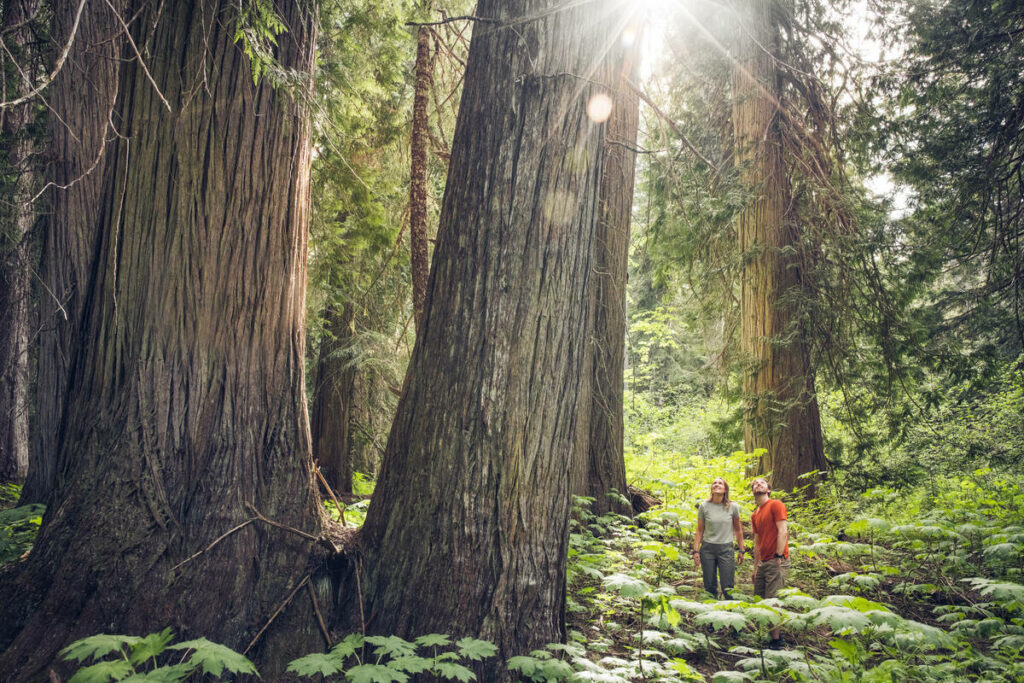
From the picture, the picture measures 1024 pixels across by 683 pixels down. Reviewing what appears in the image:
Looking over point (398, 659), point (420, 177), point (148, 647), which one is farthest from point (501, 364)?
point (420, 177)

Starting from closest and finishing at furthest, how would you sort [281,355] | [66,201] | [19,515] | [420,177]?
[281,355]
[19,515]
[66,201]
[420,177]

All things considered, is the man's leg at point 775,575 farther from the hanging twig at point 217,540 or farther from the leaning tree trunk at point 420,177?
the hanging twig at point 217,540

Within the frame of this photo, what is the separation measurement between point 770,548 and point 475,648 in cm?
354

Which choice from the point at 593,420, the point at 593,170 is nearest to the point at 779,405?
the point at 593,420

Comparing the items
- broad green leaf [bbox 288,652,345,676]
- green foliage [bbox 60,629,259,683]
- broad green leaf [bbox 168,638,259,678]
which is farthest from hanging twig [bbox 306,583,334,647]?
broad green leaf [bbox 168,638,259,678]

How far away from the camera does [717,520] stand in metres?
5.36

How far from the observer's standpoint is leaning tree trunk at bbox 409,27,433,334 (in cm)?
556

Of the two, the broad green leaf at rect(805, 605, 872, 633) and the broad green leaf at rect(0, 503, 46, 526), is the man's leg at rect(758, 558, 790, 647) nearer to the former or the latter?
the broad green leaf at rect(805, 605, 872, 633)

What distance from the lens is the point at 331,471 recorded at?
29.3 feet

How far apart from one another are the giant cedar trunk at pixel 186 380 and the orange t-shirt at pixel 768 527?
3.91 metres

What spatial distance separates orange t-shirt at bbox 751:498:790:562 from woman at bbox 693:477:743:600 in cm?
23

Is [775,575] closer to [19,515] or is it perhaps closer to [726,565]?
[726,565]

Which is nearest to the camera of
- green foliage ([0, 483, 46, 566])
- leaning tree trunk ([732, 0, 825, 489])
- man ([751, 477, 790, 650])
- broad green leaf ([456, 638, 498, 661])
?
broad green leaf ([456, 638, 498, 661])

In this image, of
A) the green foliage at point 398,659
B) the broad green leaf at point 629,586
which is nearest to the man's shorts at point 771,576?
the broad green leaf at point 629,586
